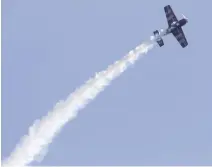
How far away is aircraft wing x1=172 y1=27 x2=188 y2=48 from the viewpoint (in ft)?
479

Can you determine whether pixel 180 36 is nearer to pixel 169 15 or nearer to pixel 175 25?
pixel 175 25

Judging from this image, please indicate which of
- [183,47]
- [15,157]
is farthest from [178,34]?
[15,157]

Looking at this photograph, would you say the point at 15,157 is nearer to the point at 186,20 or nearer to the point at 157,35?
the point at 157,35

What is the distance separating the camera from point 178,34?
14675 cm

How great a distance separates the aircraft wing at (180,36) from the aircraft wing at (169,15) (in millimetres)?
2669

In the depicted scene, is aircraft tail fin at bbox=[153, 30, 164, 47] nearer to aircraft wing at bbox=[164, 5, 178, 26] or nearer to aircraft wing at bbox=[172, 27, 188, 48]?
aircraft wing at bbox=[164, 5, 178, 26]

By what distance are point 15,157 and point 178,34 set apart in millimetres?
55606

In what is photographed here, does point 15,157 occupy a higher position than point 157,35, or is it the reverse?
point 157,35

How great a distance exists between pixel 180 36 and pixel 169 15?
6677 millimetres

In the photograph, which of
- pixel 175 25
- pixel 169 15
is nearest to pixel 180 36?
pixel 175 25

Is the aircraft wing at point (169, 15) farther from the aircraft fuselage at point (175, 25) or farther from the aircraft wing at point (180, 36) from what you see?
the aircraft wing at point (180, 36)

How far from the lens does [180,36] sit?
147m

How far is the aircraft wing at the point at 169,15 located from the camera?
5709 inches

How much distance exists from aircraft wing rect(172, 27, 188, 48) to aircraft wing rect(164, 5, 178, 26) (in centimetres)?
267
